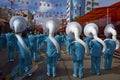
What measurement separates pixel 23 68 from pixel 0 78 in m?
3.31

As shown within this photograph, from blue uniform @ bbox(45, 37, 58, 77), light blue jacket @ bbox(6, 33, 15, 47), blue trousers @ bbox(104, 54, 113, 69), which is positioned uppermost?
light blue jacket @ bbox(6, 33, 15, 47)

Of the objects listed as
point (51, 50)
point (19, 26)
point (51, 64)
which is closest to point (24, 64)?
point (51, 64)

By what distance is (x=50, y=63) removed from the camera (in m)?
11.7

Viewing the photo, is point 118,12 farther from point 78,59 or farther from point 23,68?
point 23,68

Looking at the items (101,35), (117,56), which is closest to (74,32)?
(117,56)

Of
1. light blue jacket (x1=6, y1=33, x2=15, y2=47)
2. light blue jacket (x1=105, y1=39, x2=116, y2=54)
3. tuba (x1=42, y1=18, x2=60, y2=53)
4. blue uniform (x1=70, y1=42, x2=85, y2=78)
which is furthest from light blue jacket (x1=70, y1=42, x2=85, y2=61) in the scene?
light blue jacket (x1=6, y1=33, x2=15, y2=47)

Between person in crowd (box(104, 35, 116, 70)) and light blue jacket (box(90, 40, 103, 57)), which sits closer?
light blue jacket (box(90, 40, 103, 57))

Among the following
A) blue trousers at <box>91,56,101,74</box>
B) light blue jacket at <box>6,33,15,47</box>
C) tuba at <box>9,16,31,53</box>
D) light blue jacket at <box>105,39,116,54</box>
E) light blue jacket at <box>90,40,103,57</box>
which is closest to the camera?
tuba at <box>9,16,31,53</box>

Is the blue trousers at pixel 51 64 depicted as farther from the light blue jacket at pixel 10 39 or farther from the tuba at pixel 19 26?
the light blue jacket at pixel 10 39

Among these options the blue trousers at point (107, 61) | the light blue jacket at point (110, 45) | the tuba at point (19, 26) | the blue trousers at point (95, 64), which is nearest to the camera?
the tuba at point (19, 26)

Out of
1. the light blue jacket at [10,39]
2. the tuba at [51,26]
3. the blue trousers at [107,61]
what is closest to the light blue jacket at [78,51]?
the tuba at [51,26]

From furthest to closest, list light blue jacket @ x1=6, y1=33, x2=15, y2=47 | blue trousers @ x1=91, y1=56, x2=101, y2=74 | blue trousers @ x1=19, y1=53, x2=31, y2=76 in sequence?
light blue jacket @ x1=6, y1=33, x2=15, y2=47 → blue trousers @ x1=91, y1=56, x2=101, y2=74 → blue trousers @ x1=19, y1=53, x2=31, y2=76

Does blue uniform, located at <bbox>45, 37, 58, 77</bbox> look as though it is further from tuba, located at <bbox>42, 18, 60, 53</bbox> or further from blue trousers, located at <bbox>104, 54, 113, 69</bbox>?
blue trousers, located at <bbox>104, 54, 113, 69</bbox>

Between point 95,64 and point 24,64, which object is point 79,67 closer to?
point 95,64
